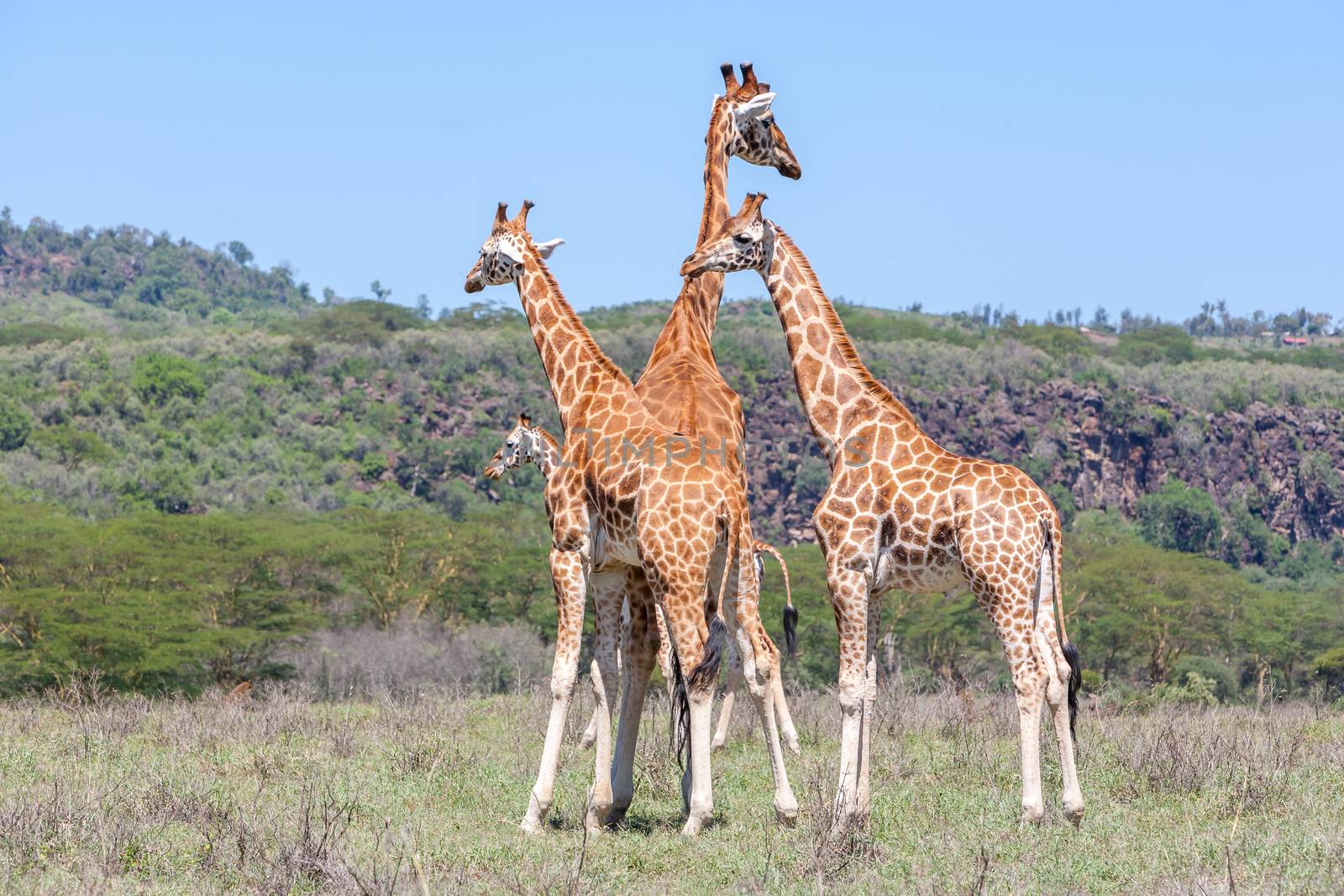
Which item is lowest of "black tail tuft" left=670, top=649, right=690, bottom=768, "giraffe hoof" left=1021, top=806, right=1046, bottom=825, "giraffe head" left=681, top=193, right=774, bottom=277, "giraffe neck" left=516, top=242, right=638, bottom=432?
"giraffe hoof" left=1021, top=806, right=1046, bottom=825

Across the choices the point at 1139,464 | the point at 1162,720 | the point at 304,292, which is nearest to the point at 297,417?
the point at 1139,464

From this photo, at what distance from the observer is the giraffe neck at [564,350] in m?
8.88

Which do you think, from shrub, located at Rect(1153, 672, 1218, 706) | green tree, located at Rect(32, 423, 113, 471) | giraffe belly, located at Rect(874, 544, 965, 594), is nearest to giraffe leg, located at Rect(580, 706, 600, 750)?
giraffe belly, located at Rect(874, 544, 965, 594)

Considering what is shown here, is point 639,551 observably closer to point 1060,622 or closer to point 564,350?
point 564,350

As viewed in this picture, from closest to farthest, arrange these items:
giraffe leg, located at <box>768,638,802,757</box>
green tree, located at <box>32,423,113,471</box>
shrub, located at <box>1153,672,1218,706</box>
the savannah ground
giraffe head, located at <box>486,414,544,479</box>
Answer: the savannah ground < giraffe leg, located at <box>768,638,802,757</box> < giraffe head, located at <box>486,414,544,479</box> < shrub, located at <box>1153,672,1218,706</box> < green tree, located at <box>32,423,113,471</box>

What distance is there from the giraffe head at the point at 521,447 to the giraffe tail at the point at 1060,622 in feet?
25.2

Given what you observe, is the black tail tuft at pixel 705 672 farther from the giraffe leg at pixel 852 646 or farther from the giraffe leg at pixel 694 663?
the giraffe leg at pixel 852 646

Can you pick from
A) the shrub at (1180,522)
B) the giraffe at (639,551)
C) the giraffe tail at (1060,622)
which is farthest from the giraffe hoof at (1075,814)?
the shrub at (1180,522)

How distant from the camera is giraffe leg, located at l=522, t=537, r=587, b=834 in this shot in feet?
26.4

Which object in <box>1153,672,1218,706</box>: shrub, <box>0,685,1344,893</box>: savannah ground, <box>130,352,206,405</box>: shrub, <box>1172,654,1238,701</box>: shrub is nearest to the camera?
<box>0,685,1344,893</box>: savannah ground

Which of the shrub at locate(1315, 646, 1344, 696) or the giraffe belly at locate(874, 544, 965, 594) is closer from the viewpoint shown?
the giraffe belly at locate(874, 544, 965, 594)

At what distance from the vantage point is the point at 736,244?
8.72m

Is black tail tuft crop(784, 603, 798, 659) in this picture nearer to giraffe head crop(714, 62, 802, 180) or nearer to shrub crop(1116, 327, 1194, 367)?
giraffe head crop(714, 62, 802, 180)

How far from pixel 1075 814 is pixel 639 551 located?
2.43 metres
